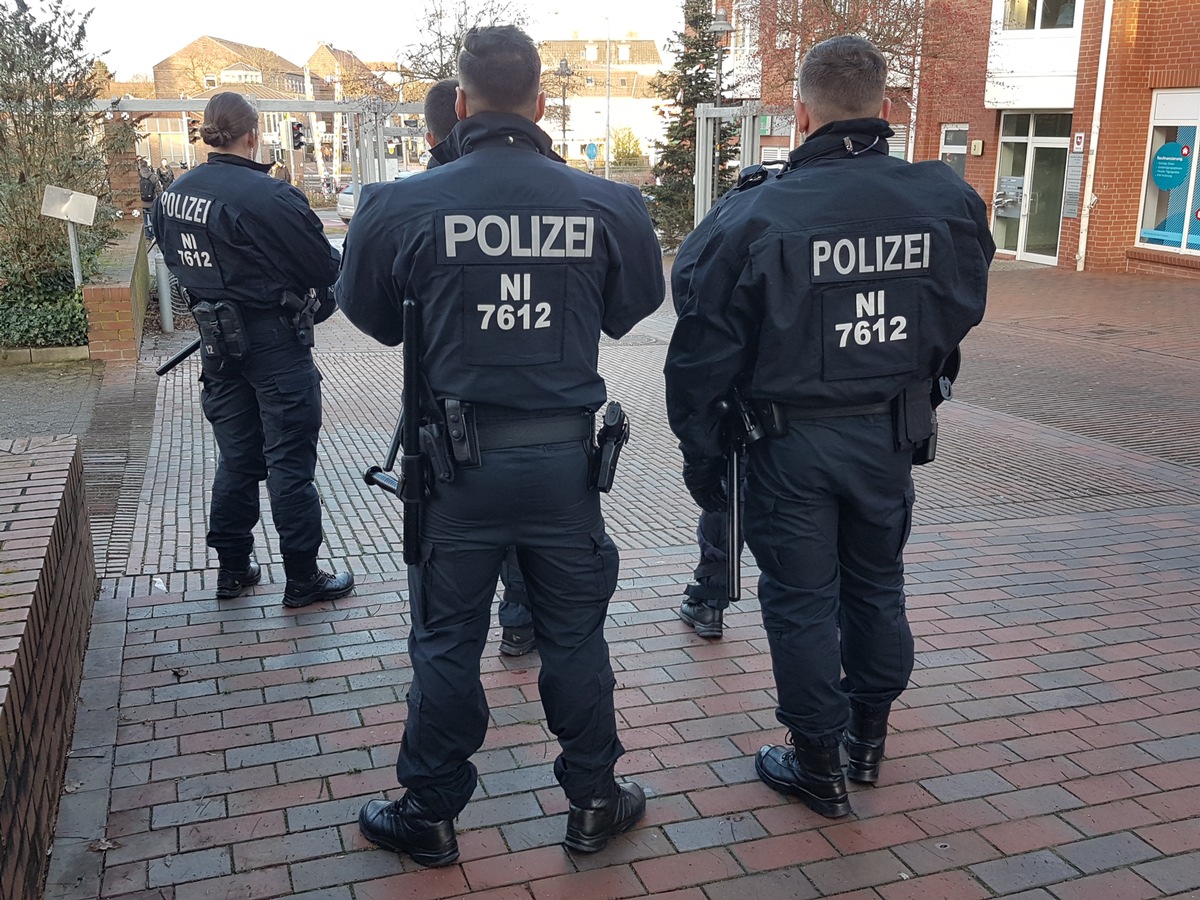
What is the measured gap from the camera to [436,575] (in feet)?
9.14

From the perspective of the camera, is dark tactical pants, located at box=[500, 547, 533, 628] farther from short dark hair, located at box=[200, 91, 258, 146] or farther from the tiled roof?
the tiled roof

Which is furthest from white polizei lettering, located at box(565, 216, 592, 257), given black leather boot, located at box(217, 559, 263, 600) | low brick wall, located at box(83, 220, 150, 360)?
low brick wall, located at box(83, 220, 150, 360)

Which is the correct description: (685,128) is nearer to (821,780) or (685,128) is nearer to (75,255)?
(75,255)

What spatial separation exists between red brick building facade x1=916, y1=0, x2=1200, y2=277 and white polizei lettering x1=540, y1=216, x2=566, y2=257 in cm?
1805

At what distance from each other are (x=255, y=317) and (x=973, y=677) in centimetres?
306

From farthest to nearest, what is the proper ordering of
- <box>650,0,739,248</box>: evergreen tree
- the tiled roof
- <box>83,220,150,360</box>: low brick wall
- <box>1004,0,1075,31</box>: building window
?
the tiled roof → <box>650,0,739,248</box>: evergreen tree → <box>1004,0,1075,31</box>: building window → <box>83,220,150,360</box>: low brick wall

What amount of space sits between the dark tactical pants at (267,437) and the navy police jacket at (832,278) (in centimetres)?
193

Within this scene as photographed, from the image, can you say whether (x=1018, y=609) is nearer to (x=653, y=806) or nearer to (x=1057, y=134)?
(x=653, y=806)

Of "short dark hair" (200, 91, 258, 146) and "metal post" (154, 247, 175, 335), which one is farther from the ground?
"short dark hair" (200, 91, 258, 146)

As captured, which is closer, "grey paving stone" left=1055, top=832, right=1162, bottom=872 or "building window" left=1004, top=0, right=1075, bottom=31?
"grey paving stone" left=1055, top=832, right=1162, bottom=872

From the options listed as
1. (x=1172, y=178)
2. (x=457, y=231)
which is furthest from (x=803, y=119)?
(x=1172, y=178)

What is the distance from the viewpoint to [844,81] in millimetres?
2988

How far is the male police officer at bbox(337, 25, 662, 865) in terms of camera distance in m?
2.68

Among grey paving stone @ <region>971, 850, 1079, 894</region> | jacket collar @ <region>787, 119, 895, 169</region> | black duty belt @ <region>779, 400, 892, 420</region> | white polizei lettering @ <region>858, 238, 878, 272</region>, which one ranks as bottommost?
grey paving stone @ <region>971, 850, 1079, 894</region>
